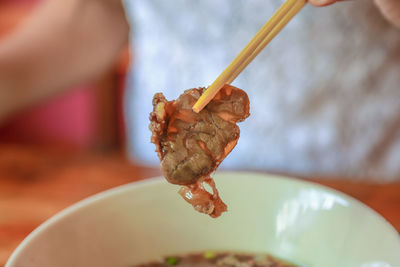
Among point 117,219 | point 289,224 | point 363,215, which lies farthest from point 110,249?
point 363,215

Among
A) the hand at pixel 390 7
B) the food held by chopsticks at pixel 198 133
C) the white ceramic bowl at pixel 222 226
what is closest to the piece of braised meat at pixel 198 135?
the food held by chopsticks at pixel 198 133

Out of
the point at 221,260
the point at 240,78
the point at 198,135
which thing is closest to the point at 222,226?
the point at 221,260

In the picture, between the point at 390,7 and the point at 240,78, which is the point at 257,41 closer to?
the point at 390,7

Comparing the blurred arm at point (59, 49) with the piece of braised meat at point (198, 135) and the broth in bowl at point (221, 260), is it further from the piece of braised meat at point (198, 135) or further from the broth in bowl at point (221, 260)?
the piece of braised meat at point (198, 135)

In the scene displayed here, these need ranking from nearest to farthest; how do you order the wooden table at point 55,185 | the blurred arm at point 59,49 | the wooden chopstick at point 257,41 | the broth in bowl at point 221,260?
the wooden chopstick at point 257,41 < the broth in bowl at point 221,260 < the wooden table at point 55,185 < the blurred arm at point 59,49

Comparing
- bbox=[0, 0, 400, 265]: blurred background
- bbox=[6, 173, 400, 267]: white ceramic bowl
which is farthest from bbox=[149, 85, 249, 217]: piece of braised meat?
bbox=[0, 0, 400, 265]: blurred background

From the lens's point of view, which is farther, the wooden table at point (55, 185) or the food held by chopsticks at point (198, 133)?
the wooden table at point (55, 185)

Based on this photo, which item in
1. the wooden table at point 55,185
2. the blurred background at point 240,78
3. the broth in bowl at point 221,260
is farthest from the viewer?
the blurred background at point 240,78

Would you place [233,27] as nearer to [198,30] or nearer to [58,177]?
[198,30]

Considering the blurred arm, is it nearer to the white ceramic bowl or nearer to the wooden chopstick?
the white ceramic bowl
